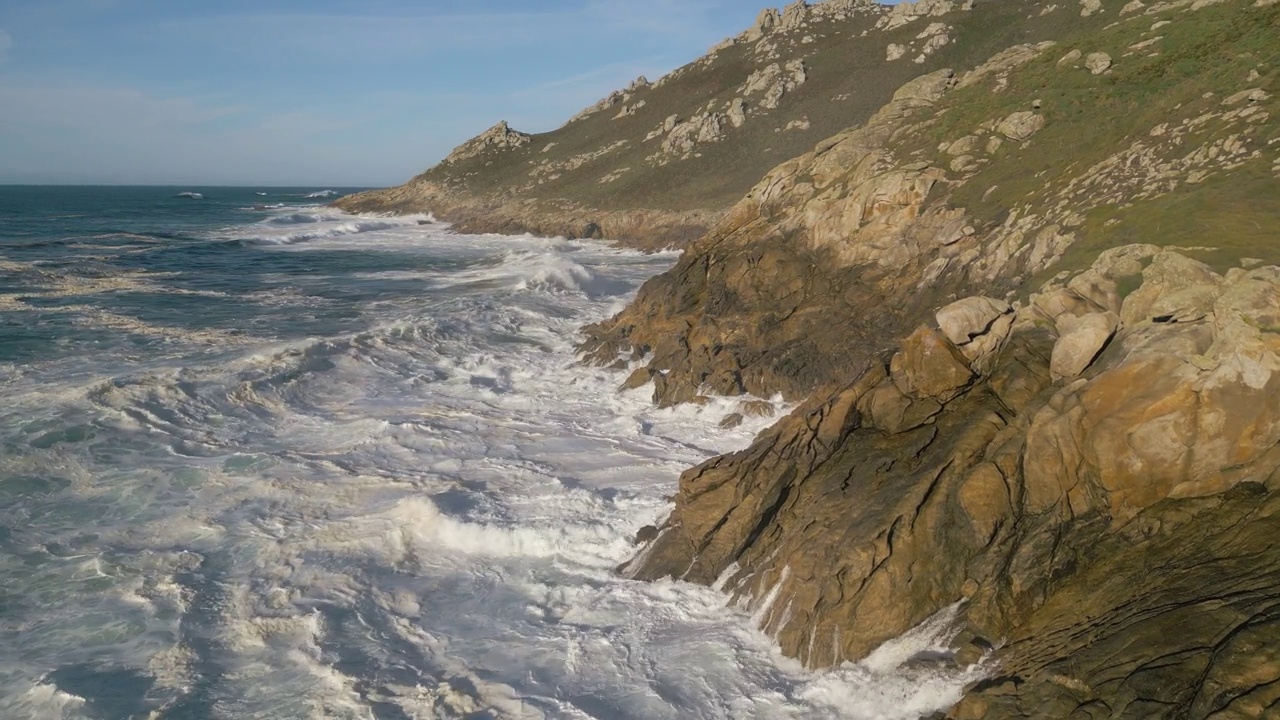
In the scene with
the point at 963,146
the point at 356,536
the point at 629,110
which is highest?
the point at 629,110

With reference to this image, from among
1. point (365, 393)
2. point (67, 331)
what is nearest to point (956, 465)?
point (365, 393)

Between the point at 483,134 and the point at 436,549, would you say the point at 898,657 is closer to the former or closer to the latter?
the point at 436,549

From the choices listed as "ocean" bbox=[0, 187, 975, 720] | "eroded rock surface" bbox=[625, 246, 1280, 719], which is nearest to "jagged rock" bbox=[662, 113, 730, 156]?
"ocean" bbox=[0, 187, 975, 720]

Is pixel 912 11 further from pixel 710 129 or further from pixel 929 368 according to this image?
pixel 929 368

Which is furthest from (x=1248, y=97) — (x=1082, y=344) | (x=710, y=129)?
(x=710, y=129)

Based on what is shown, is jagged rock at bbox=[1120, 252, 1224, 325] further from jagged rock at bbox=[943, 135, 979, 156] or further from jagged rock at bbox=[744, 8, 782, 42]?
jagged rock at bbox=[744, 8, 782, 42]

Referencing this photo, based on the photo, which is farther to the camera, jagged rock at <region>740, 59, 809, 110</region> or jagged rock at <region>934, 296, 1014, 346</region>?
jagged rock at <region>740, 59, 809, 110</region>

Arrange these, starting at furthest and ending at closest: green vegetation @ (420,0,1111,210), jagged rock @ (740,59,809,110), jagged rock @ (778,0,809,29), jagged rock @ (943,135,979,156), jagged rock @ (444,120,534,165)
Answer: jagged rock @ (444,120,534,165) < jagged rock @ (778,0,809,29) < jagged rock @ (740,59,809,110) < green vegetation @ (420,0,1111,210) < jagged rock @ (943,135,979,156)
